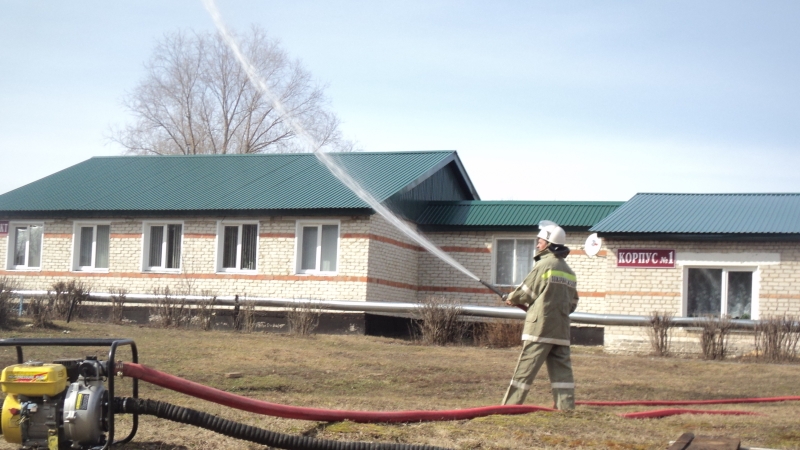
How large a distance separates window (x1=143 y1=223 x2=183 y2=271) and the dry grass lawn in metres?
6.41

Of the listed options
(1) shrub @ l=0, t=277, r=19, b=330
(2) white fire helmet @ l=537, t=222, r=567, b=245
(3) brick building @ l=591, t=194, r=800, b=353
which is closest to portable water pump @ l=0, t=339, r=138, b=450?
(2) white fire helmet @ l=537, t=222, r=567, b=245

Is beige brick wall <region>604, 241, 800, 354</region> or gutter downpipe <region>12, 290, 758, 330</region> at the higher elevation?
beige brick wall <region>604, 241, 800, 354</region>

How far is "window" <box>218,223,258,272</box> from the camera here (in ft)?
85.3

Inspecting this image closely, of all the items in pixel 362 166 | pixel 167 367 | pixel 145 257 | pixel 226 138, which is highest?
pixel 226 138

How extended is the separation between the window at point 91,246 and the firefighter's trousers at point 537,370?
20.5 m

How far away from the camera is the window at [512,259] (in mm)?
26484

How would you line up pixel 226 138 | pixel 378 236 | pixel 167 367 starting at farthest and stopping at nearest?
pixel 226 138 → pixel 378 236 → pixel 167 367

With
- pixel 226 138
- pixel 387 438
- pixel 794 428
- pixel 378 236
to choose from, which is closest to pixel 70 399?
pixel 387 438

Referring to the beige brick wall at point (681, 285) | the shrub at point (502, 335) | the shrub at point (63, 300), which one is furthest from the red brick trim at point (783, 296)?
the shrub at point (63, 300)

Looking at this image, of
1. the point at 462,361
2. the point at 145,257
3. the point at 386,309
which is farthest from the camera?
the point at 145,257

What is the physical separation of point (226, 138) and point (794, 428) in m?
39.4

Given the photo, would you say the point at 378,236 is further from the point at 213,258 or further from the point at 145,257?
the point at 145,257

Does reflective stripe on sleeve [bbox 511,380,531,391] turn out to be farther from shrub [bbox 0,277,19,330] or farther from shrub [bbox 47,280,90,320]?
shrub [bbox 47,280,90,320]

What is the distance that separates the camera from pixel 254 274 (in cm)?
2569
